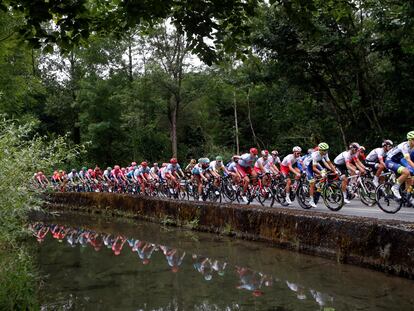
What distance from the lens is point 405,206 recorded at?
11273mm

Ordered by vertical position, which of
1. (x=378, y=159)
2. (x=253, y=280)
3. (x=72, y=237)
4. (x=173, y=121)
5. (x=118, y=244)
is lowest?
(x=72, y=237)

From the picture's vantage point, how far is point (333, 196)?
1272cm

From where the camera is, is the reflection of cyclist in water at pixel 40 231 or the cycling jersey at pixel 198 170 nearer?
the reflection of cyclist in water at pixel 40 231

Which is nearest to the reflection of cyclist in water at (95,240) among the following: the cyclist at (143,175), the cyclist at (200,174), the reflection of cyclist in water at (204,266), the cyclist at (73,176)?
the reflection of cyclist in water at (204,266)

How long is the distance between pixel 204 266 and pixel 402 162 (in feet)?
17.2

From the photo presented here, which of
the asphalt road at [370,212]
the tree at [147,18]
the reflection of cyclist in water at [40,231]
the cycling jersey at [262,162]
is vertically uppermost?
the tree at [147,18]

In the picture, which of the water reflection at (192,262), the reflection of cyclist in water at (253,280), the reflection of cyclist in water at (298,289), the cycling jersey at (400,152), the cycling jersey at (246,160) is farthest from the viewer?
the cycling jersey at (246,160)

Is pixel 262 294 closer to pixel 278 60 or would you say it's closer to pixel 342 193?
pixel 342 193

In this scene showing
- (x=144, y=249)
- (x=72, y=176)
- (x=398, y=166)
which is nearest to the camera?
(x=398, y=166)

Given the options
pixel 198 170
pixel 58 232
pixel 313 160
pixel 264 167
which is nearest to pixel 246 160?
pixel 264 167

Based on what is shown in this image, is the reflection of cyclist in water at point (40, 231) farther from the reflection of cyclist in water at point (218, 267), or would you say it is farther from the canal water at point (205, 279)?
the reflection of cyclist in water at point (218, 267)

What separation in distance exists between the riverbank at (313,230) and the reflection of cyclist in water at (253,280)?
1523 mm

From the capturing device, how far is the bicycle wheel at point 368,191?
12.6 m

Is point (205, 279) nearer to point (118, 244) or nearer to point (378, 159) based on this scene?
point (118, 244)
